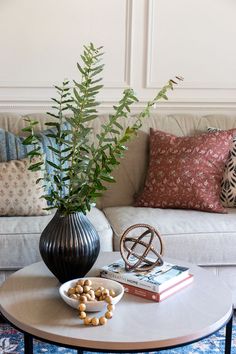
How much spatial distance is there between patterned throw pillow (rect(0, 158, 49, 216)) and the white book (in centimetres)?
75

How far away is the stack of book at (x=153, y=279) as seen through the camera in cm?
155

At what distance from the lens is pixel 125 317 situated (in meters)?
1.44

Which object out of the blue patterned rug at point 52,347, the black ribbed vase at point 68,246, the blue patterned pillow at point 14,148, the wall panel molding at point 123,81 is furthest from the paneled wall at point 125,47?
the black ribbed vase at point 68,246

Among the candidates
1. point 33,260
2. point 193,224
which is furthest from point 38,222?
point 193,224

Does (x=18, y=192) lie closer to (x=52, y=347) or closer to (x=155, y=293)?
(x=52, y=347)

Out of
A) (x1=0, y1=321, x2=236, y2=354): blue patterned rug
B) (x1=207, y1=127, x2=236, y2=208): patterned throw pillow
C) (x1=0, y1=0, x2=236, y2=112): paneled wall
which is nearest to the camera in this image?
(x1=0, y1=321, x2=236, y2=354): blue patterned rug

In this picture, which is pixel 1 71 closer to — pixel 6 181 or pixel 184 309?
pixel 6 181

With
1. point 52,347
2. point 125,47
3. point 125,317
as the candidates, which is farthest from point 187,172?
point 125,317

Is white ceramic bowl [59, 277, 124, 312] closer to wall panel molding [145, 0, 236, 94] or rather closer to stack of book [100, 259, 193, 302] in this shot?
stack of book [100, 259, 193, 302]

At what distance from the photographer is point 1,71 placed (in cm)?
294

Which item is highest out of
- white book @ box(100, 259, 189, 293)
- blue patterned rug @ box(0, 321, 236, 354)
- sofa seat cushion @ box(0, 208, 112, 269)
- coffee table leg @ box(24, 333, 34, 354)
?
white book @ box(100, 259, 189, 293)

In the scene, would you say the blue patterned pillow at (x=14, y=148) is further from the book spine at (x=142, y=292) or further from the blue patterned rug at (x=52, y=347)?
the book spine at (x=142, y=292)

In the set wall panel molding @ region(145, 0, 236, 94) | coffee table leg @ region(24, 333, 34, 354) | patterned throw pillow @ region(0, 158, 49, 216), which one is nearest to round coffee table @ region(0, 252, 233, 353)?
coffee table leg @ region(24, 333, 34, 354)

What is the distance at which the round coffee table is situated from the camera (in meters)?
1.32
